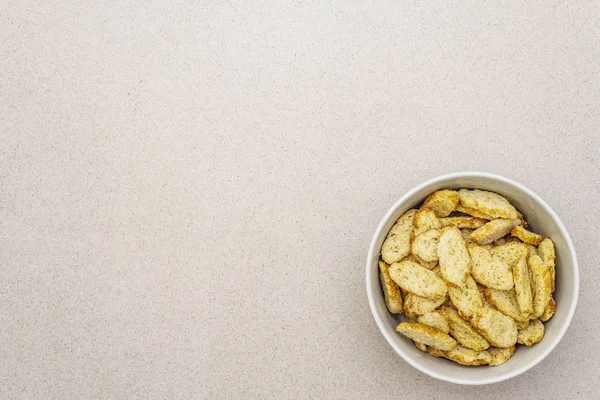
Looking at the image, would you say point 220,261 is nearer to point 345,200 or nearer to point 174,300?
point 174,300

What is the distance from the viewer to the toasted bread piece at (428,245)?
0.81 m

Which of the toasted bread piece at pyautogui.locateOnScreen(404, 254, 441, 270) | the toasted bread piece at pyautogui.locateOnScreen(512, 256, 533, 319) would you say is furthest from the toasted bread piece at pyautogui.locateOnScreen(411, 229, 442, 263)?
the toasted bread piece at pyautogui.locateOnScreen(512, 256, 533, 319)

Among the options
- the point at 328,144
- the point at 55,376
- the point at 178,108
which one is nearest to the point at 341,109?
the point at 328,144

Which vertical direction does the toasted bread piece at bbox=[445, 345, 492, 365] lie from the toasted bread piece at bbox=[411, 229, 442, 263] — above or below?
below

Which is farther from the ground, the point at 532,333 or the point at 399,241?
the point at 399,241

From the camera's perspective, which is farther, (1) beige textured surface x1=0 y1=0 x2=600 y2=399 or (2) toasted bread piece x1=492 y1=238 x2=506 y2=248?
(1) beige textured surface x1=0 y1=0 x2=600 y2=399

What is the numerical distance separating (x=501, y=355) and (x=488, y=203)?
20cm

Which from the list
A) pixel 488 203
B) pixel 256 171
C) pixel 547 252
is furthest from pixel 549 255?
pixel 256 171

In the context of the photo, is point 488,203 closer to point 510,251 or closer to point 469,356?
point 510,251

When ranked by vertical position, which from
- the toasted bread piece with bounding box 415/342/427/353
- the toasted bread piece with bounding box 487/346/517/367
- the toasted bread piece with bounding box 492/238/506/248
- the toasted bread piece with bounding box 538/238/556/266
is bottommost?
the toasted bread piece with bounding box 487/346/517/367

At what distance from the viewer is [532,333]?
800 millimetres

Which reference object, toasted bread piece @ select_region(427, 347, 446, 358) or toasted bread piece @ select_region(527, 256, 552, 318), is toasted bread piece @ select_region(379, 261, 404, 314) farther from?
toasted bread piece @ select_region(527, 256, 552, 318)

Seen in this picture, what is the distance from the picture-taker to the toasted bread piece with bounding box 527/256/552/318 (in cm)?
79

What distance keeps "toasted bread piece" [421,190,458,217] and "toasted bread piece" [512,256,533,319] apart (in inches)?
4.5
